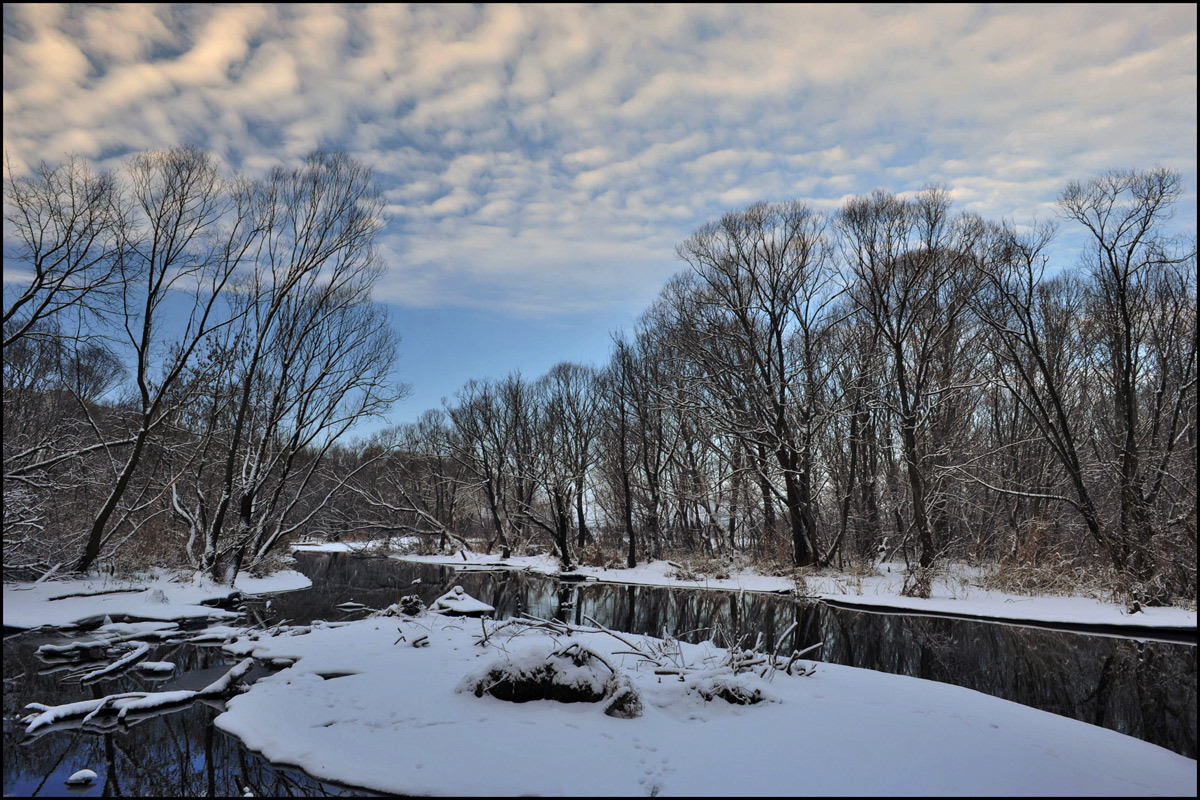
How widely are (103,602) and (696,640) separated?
1216cm

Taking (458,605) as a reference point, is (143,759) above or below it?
above

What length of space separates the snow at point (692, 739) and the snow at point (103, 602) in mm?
6670

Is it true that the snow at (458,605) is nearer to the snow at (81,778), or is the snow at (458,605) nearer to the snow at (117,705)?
the snow at (117,705)

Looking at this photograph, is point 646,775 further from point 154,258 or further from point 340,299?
point 340,299

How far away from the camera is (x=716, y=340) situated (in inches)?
931

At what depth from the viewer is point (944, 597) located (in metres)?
14.8

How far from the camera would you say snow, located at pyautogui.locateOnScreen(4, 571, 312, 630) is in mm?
11148

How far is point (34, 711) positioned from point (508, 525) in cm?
3062

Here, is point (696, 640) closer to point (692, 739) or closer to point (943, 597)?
point (692, 739)

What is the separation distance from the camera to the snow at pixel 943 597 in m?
11.0

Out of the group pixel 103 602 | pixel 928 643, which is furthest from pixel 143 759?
pixel 928 643

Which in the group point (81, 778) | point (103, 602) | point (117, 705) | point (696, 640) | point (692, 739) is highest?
point (692, 739)

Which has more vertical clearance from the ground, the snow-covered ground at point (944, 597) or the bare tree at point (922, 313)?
the bare tree at point (922, 313)

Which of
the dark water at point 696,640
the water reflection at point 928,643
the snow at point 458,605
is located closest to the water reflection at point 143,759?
the dark water at point 696,640
